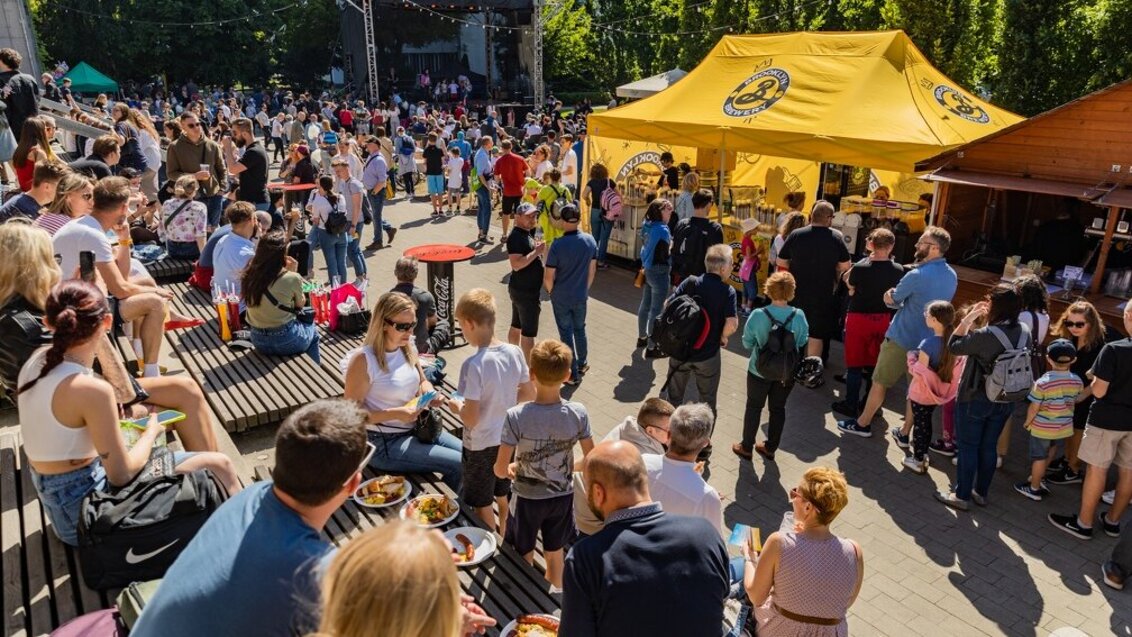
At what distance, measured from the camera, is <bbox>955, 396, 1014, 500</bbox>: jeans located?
5.46m

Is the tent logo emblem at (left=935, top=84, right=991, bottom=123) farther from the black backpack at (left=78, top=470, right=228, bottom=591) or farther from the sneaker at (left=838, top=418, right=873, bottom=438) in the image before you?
the black backpack at (left=78, top=470, right=228, bottom=591)

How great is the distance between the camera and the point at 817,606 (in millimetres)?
3238

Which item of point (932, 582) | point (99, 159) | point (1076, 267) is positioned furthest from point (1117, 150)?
point (99, 159)

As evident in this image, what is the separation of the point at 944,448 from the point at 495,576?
452cm

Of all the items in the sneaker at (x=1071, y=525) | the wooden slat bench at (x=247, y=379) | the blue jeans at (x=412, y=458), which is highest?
the blue jeans at (x=412, y=458)

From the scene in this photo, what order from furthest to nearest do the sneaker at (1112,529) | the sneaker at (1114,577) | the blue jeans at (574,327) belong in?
the blue jeans at (574,327) → the sneaker at (1112,529) → the sneaker at (1114,577)

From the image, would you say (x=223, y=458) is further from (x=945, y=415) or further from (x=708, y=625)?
(x=945, y=415)

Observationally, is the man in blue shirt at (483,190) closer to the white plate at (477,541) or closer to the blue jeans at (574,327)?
the blue jeans at (574,327)

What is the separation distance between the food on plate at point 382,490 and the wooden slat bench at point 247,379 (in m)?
1.42

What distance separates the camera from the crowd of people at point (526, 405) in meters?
2.10

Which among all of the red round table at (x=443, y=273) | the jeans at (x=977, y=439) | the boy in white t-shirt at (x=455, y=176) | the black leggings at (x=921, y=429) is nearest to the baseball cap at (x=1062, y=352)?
the jeans at (x=977, y=439)

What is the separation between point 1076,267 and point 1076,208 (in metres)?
1.11

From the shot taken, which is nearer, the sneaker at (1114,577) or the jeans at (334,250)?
the sneaker at (1114,577)

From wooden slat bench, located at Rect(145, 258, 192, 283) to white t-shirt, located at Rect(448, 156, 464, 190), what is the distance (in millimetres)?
6877
